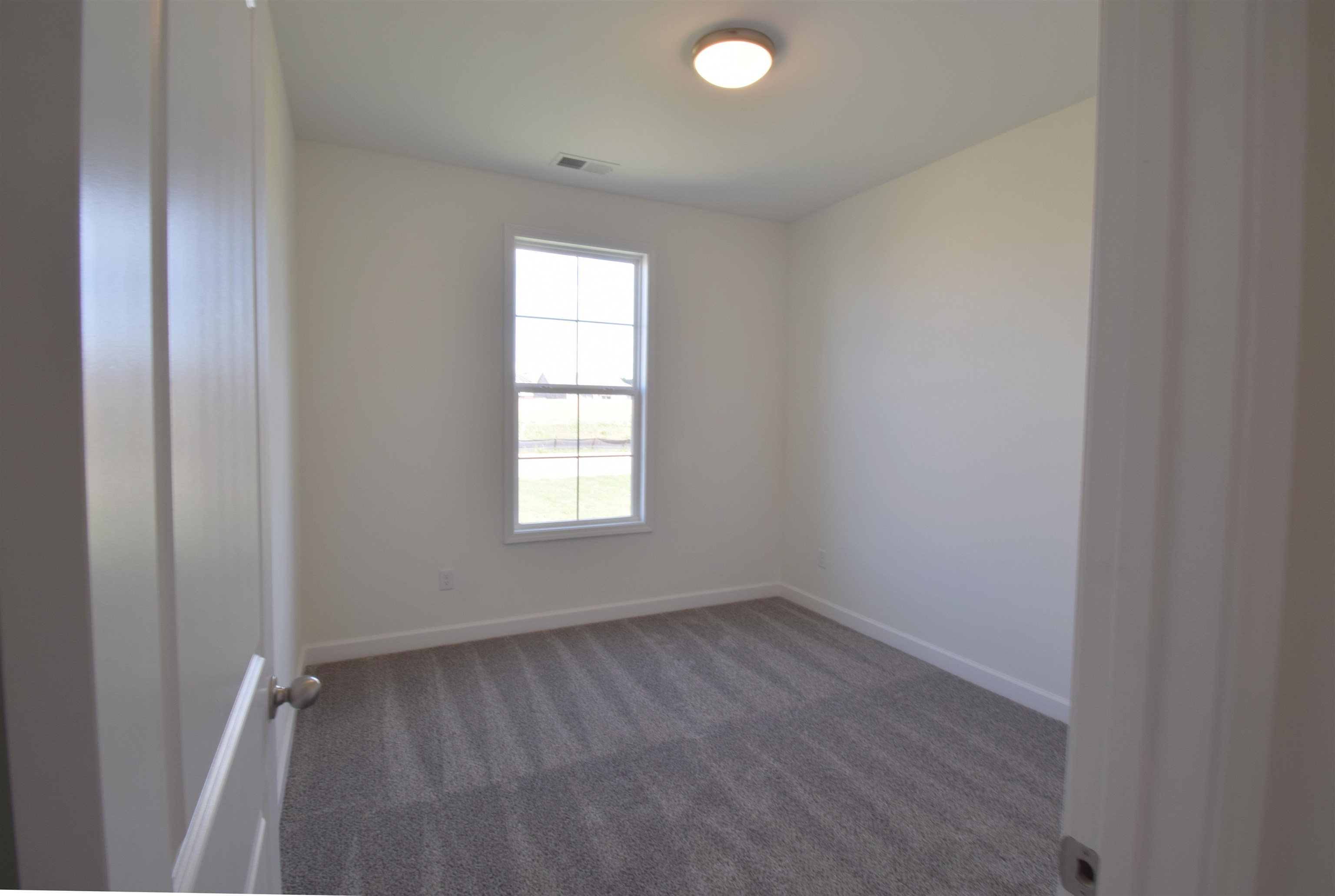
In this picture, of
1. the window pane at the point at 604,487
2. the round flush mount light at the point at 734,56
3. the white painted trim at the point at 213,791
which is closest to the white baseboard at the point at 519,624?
the window pane at the point at 604,487

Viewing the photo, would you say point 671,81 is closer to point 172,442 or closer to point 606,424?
point 606,424

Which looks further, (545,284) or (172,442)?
(545,284)

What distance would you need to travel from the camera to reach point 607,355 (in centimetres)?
382

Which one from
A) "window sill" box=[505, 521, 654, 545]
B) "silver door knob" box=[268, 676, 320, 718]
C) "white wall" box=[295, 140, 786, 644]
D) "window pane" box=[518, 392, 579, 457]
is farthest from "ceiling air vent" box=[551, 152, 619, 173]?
"silver door knob" box=[268, 676, 320, 718]

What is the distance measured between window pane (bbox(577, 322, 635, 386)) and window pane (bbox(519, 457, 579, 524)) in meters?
0.54

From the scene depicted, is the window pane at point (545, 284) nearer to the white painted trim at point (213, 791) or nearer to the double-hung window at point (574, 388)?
the double-hung window at point (574, 388)

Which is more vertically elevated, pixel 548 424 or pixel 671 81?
pixel 671 81

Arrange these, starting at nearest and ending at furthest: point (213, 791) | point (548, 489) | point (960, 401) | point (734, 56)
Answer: point (213, 791)
point (734, 56)
point (960, 401)
point (548, 489)

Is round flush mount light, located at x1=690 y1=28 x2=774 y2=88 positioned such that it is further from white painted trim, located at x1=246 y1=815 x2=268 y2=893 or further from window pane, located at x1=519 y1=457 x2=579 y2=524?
white painted trim, located at x1=246 y1=815 x2=268 y2=893

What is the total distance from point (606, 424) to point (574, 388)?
0.31m

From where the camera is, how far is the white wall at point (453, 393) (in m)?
3.08

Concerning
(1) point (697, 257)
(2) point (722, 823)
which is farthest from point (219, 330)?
(1) point (697, 257)

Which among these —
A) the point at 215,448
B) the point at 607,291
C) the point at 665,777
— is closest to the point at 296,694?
the point at 215,448

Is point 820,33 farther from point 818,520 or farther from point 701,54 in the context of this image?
point 818,520
